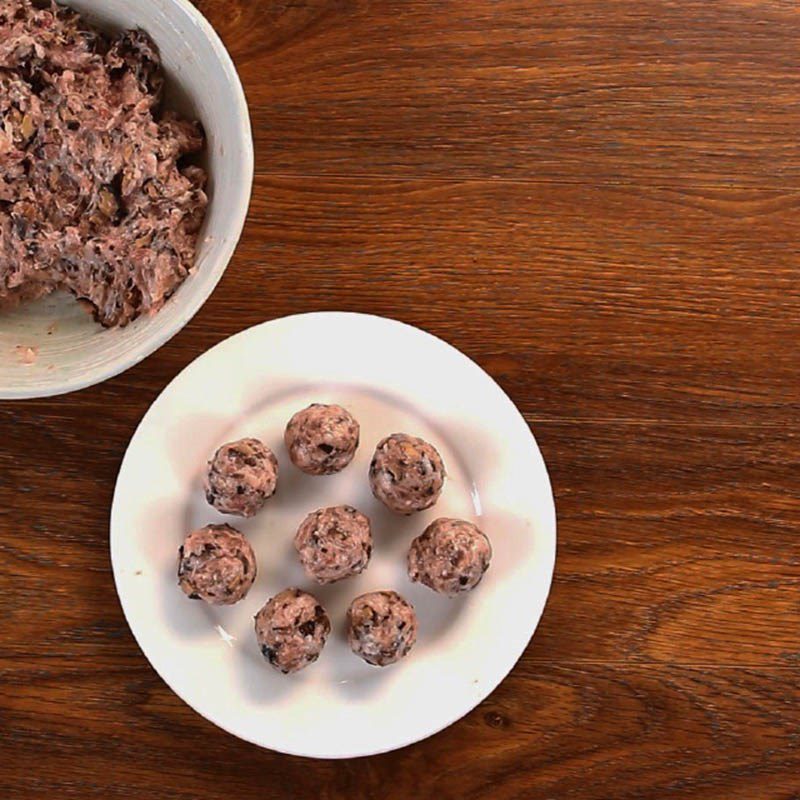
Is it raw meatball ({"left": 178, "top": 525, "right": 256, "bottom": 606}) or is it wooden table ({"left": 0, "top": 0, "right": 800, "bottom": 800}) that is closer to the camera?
raw meatball ({"left": 178, "top": 525, "right": 256, "bottom": 606})

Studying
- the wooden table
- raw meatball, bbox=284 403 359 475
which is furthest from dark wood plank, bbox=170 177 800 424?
raw meatball, bbox=284 403 359 475

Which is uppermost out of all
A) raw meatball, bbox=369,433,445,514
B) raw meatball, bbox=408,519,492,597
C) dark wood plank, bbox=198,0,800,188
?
dark wood plank, bbox=198,0,800,188

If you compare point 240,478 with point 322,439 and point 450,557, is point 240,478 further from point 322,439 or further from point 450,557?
point 450,557

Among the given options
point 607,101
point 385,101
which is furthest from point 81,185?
point 607,101

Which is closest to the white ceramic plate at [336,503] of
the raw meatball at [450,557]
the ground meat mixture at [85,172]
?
the raw meatball at [450,557]

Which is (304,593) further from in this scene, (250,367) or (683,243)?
(683,243)

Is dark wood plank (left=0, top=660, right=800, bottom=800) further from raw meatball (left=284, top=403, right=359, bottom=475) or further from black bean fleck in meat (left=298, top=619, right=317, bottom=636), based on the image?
raw meatball (left=284, top=403, right=359, bottom=475)
